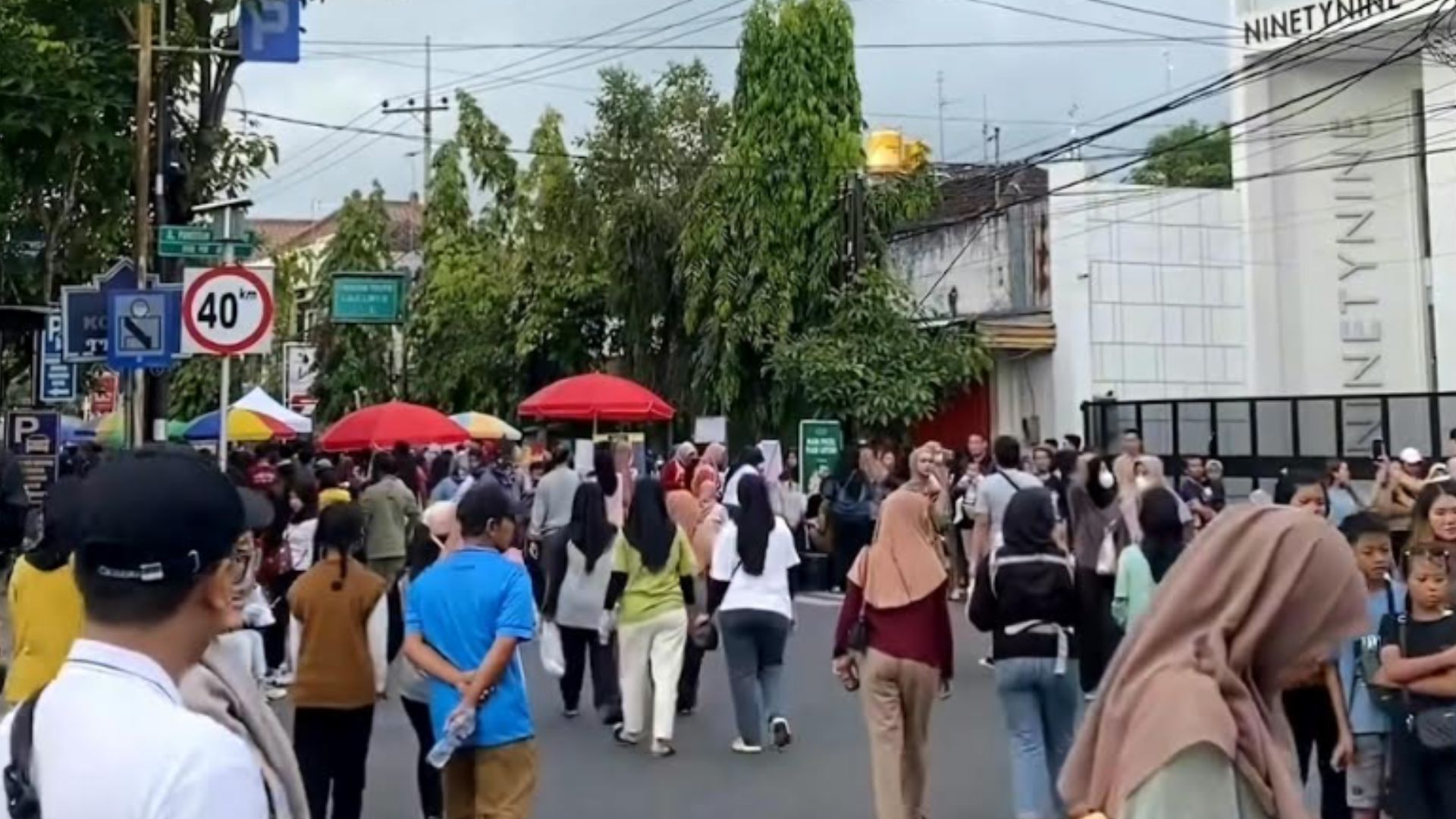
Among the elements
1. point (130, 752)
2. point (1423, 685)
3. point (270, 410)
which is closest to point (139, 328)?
point (1423, 685)

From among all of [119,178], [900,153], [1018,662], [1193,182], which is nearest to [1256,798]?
[1018,662]

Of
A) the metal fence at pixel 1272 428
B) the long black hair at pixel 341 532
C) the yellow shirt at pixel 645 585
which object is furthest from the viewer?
the metal fence at pixel 1272 428

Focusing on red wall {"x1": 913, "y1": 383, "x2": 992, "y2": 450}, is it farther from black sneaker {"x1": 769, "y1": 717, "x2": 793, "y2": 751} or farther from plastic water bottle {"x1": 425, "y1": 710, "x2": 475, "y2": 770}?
plastic water bottle {"x1": 425, "y1": 710, "x2": 475, "y2": 770}

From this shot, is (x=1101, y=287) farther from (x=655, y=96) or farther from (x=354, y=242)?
(x=354, y=242)

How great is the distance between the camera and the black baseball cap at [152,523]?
2535 mm

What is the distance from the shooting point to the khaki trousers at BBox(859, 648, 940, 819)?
8.88 m

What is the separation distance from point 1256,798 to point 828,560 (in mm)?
19797

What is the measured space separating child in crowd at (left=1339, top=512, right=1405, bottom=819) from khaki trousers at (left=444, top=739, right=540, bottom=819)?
10.9 ft

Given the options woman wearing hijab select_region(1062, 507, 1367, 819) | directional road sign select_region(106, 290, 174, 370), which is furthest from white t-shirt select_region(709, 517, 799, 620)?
woman wearing hijab select_region(1062, 507, 1367, 819)

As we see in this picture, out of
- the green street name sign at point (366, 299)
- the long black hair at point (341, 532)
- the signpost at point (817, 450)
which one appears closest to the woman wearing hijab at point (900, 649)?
the long black hair at point (341, 532)

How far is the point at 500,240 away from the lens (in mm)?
45812

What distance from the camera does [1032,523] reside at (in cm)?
891

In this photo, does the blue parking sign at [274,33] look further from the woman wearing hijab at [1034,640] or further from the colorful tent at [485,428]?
the colorful tent at [485,428]

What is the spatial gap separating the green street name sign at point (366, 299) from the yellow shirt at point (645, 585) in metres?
16.4
